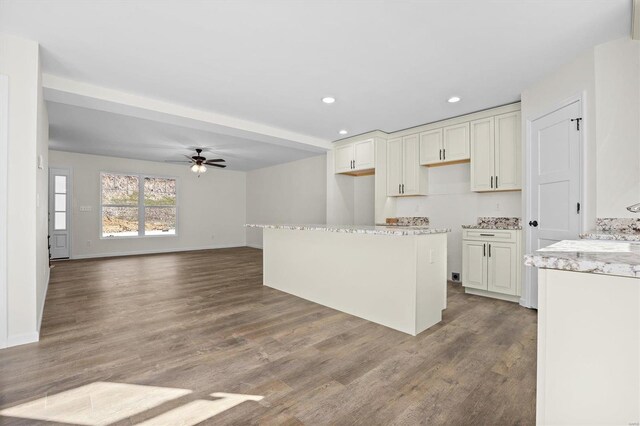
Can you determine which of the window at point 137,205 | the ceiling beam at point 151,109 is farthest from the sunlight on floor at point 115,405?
the window at point 137,205

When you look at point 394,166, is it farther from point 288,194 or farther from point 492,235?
point 288,194

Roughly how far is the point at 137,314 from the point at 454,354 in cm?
312

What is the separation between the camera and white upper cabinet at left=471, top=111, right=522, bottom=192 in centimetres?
384

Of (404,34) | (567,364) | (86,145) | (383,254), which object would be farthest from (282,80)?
(86,145)

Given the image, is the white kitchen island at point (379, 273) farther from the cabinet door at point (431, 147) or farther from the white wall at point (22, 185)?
the white wall at point (22, 185)

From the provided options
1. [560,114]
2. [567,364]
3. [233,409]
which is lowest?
[233,409]

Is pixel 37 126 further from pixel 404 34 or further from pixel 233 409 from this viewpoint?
pixel 404 34

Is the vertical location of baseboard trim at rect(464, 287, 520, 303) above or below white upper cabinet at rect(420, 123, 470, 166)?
below

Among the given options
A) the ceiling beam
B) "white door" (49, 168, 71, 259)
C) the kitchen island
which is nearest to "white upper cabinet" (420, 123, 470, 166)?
the ceiling beam

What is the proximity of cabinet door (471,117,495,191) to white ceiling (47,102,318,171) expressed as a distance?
3796mm

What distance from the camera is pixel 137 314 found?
321cm

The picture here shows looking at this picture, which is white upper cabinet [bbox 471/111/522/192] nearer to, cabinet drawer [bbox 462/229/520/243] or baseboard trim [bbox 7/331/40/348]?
cabinet drawer [bbox 462/229/520/243]

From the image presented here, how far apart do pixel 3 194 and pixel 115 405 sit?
Answer: 6.43 feet

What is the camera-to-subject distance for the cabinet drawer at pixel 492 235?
3681mm
